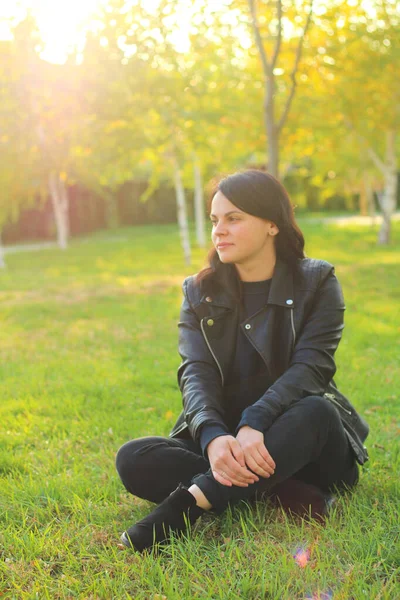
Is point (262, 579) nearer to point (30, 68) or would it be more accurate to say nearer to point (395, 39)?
point (30, 68)

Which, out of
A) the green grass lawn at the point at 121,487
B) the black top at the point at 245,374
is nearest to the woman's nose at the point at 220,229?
the black top at the point at 245,374

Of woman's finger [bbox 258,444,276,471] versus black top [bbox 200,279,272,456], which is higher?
black top [bbox 200,279,272,456]

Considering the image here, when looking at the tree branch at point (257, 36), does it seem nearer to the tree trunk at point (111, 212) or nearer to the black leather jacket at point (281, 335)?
the black leather jacket at point (281, 335)

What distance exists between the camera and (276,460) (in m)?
2.69


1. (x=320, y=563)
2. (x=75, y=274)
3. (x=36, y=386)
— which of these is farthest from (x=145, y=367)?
(x=75, y=274)

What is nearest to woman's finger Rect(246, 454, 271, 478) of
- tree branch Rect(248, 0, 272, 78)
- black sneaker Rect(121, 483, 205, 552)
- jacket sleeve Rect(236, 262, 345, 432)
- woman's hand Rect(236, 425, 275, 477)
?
woman's hand Rect(236, 425, 275, 477)

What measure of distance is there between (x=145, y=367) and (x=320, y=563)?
375 centimetres

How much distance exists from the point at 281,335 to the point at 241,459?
68 cm

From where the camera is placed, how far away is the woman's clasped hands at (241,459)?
2.62 metres

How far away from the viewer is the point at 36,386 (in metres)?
5.43

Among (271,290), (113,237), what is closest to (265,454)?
(271,290)

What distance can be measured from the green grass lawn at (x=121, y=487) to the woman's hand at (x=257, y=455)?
0.27m

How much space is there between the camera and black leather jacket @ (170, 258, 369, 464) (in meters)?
2.96

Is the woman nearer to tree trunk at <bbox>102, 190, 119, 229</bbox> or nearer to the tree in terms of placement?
the tree
